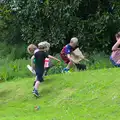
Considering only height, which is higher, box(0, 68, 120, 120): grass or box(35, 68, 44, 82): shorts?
box(35, 68, 44, 82): shorts

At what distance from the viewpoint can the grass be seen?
8658 millimetres

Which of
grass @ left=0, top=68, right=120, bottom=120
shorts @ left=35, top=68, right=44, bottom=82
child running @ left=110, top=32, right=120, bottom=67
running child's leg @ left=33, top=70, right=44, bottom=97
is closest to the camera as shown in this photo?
grass @ left=0, top=68, right=120, bottom=120

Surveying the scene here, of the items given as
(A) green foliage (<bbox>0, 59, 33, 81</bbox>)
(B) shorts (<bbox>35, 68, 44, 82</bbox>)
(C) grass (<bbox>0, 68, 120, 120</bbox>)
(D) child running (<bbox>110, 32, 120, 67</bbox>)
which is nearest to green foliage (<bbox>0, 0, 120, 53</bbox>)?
(A) green foliage (<bbox>0, 59, 33, 81</bbox>)

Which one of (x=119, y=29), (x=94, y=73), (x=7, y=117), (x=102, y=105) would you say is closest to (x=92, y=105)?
(x=102, y=105)

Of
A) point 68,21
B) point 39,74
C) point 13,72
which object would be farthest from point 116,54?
point 68,21

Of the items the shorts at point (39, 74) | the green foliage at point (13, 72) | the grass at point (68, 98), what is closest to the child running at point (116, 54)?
the grass at point (68, 98)

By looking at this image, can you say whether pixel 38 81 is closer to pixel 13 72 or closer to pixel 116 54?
pixel 116 54

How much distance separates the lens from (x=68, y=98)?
10258mm

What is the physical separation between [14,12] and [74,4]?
4.20m

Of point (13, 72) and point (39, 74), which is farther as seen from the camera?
point (13, 72)

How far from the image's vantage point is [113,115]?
323 inches

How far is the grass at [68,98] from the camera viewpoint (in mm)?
8658

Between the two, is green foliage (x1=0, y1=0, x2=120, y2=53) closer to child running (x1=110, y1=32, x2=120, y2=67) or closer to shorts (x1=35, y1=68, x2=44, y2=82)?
child running (x1=110, y1=32, x2=120, y2=67)

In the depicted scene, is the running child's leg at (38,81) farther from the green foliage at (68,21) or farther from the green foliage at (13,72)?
the green foliage at (68,21)
